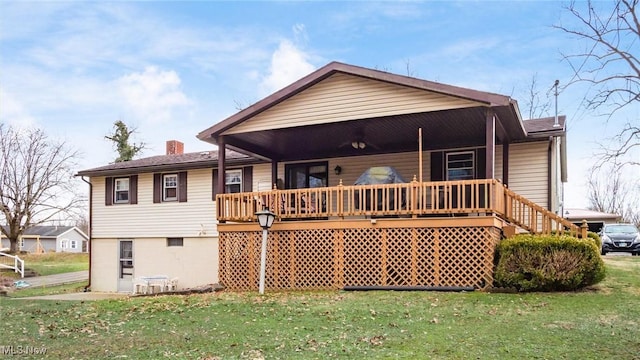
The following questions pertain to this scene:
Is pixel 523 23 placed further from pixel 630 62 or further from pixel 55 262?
pixel 55 262

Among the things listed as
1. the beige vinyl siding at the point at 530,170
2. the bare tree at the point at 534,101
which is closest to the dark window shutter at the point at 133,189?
the beige vinyl siding at the point at 530,170

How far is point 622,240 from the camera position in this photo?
780 inches

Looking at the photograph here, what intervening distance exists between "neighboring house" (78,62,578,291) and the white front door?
268 cm

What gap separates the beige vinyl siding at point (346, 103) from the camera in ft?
34.9

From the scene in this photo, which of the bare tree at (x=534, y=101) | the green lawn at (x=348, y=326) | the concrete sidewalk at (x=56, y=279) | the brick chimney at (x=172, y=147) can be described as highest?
A: the bare tree at (x=534, y=101)

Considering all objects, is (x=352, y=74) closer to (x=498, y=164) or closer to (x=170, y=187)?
(x=498, y=164)

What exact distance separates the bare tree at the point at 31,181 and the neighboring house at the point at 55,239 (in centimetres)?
2117

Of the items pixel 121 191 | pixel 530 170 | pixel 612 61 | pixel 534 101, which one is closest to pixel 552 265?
pixel 530 170

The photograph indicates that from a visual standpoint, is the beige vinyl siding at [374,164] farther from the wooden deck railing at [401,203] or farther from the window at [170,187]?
the window at [170,187]

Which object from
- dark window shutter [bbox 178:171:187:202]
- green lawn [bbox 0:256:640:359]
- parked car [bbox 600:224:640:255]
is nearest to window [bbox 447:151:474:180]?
green lawn [bbox 0:256:640:359]

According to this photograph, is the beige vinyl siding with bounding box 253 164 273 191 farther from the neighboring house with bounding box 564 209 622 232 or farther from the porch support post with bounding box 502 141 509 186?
the neighboring house with bounding box 564 209 622 232

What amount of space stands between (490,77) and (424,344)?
23999mm

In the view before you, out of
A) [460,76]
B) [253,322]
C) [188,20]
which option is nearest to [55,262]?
[188,20]

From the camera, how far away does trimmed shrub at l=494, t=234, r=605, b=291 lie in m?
9.19
